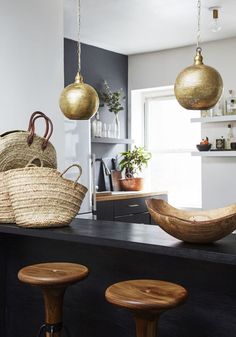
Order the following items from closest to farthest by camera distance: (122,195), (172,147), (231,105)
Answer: (231,105)
(122,195)
(172,147)

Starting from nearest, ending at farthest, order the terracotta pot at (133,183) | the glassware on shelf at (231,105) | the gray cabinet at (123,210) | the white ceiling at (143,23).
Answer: the white ceiling at (143,23)
the gray cabinet at (123,210)
the glassware on shelf at (231,105)
the terracotta pot at (133,183)

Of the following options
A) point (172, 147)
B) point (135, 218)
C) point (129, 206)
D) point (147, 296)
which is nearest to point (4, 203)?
point (147, 296)

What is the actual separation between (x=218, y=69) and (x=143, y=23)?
1.23 m

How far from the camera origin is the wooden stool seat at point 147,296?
1.85m

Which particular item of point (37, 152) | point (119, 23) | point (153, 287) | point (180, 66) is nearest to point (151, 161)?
point (180, 66)

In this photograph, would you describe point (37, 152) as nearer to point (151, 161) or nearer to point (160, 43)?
point (160, 43)

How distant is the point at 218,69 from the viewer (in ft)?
19.1

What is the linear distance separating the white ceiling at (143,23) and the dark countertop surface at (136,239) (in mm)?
2376

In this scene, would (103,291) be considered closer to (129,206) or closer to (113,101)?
(129,206)

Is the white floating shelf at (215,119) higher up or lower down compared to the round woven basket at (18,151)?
higher up

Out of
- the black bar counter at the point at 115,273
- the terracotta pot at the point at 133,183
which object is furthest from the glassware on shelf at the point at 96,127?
the black bar counter at the point at 115,273

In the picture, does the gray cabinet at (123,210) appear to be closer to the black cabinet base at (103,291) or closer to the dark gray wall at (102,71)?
the dark gray wall at (102,71)

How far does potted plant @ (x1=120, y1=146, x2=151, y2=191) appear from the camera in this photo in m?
6.33

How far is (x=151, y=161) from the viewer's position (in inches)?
267
